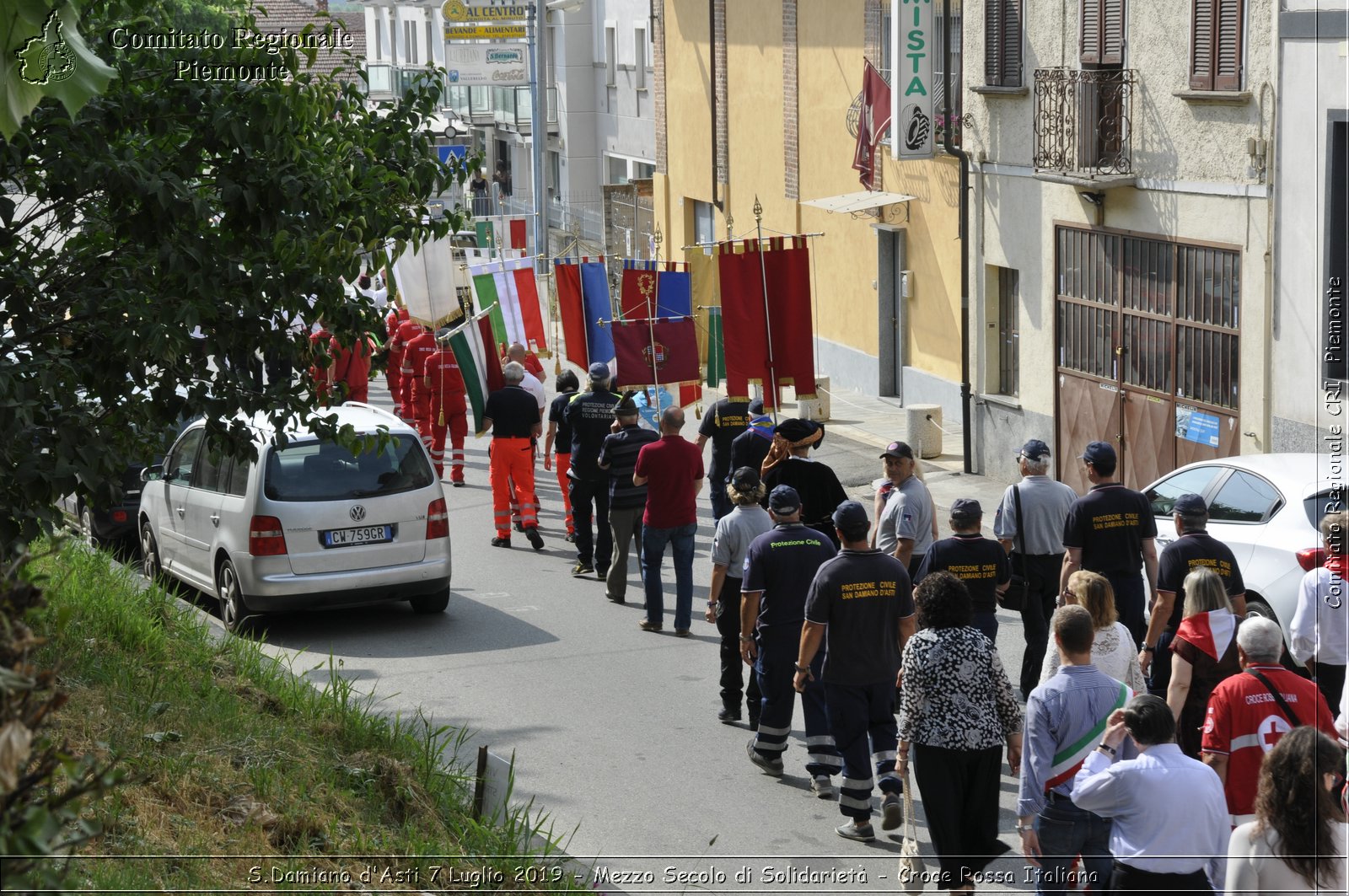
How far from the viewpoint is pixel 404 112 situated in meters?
8.43

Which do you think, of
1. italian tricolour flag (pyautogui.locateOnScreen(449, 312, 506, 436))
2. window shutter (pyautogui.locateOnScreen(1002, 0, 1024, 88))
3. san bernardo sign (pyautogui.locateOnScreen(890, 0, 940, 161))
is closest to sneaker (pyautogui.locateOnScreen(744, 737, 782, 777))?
italian tricolour flag (pyautogui.locateOnScreen(449, 312, 506, 436))

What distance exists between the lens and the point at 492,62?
33812 millimetres

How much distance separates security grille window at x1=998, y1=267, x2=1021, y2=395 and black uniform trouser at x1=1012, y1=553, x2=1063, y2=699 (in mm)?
9705

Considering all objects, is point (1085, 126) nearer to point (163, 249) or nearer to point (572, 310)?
point (572, 310)

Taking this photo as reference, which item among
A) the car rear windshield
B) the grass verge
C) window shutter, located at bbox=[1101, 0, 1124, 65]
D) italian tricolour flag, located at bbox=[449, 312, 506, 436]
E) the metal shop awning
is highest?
window shutter, located at bbox=[1101, 0, 1124, 65]

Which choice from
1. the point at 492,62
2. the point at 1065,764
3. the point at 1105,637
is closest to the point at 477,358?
the point at 1105,637

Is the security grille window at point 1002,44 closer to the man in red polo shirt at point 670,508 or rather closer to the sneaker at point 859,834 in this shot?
the man in red polo shirt at point 670,508

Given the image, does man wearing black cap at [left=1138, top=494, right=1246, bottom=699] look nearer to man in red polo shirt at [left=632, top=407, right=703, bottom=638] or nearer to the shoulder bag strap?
the shoulder bag strap

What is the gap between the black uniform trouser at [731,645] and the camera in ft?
31.6

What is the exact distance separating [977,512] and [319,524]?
5571 millimetres

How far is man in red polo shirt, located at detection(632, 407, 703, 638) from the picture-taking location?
11.9m

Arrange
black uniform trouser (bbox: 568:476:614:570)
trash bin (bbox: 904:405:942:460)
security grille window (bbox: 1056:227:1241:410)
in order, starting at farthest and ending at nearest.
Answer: trash bin (bbox: 904:405:942:460), security grille window (bbox: 1056:227:1241:410), black uniform trouser (bbox: 568:476:614:570)

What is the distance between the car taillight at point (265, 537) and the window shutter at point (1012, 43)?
11.0m

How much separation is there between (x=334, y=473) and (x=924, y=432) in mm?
10068
